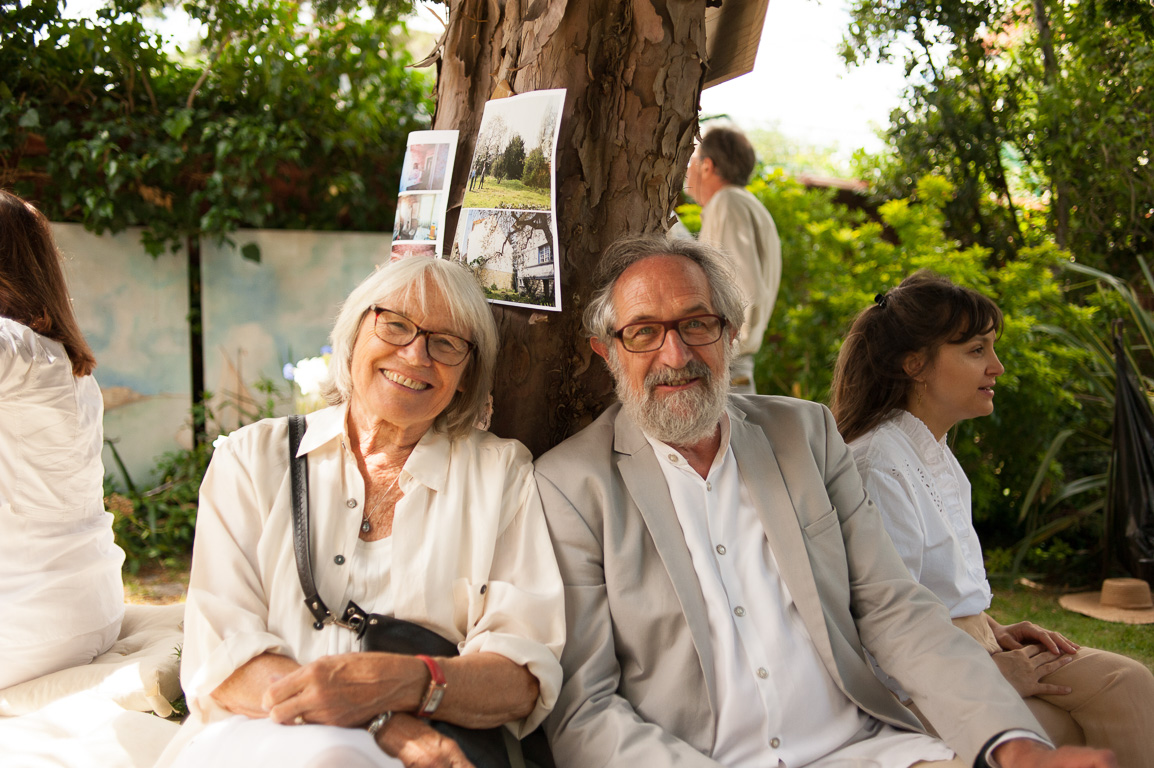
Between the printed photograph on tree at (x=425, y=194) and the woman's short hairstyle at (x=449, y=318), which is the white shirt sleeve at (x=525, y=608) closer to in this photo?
the woman's short hairstyle at (x=449, y=318)

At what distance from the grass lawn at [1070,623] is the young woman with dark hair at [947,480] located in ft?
6.58

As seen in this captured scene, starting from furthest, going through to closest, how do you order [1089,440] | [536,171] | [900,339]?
1. [1089,440]
2. [900,339]
3. [536,171]

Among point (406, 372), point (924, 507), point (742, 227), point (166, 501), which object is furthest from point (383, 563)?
point (166, 501)

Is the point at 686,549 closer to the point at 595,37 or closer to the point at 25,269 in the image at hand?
the point at 595,37

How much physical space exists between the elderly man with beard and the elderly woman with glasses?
15 centimetres

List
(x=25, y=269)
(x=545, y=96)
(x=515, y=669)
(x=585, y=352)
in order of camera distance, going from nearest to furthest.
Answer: (x=515, y=669)
(x=545, y=96)
(x=585, y=352)
(x=25, y=269)

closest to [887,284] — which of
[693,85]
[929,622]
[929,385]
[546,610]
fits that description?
[929,385]

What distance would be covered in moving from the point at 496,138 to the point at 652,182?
→ 47cm

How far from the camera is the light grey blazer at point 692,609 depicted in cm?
193

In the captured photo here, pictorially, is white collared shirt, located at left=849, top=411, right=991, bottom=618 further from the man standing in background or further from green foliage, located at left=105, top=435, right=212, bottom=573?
green foliage, located at left=105, top=435, right=212, bottom=573

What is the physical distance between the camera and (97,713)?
2.51 meters

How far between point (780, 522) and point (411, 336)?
102cm

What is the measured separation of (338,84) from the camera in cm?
604

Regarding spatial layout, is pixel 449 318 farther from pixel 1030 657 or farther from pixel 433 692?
pixel 1030 657
